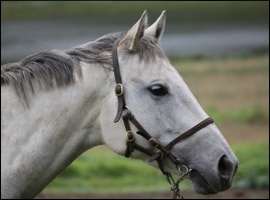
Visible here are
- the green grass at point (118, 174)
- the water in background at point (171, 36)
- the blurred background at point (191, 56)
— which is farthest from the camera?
the water in background at point (171, 36)

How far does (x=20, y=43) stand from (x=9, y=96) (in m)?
17.4

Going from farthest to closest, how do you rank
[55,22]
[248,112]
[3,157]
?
[55,22]
[248,112]
[3,157]

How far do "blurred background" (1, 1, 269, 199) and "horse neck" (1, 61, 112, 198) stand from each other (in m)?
3.97

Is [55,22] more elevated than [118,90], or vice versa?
[118,90]

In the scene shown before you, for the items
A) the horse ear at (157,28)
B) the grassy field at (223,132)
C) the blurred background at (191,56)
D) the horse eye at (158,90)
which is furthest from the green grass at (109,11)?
the horse eye at (158,90)

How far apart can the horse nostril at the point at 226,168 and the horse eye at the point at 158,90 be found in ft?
1.83

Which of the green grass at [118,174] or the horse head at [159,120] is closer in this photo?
the horse head at [159,120]

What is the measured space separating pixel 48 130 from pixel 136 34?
83 cm

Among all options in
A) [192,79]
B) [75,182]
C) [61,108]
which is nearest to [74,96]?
[61,108]

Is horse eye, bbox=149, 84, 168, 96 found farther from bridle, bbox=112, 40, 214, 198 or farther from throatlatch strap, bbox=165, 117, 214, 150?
throatlatch strap, bbox=165, 117, 214, 150

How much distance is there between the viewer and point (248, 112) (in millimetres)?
13930

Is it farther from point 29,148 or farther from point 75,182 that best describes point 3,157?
point 75,182

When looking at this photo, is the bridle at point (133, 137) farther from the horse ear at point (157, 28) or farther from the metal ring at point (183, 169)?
the horse ear at point (157, 28)

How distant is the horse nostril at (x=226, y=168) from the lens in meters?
3.82
